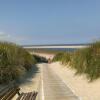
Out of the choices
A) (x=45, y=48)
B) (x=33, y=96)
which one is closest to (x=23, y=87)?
(x=33, y=96)

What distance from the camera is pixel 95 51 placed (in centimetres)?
2564

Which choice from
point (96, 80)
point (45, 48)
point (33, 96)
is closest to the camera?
point (33, 96)

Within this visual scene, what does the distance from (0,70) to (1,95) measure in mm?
8582

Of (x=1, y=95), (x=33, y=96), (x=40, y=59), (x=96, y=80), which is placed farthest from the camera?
(x=40, y=59)

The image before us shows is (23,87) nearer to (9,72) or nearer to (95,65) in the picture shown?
(9,72)

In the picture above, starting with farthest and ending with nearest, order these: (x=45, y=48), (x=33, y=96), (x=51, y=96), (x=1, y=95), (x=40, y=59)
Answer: (x=45, y=48)
(x=40, y=59)
(x=51, y=96)
(x=33, y=96)
(x=1, y=95)

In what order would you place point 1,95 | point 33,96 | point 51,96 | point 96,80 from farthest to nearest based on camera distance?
point 96,80 < point 51,96 < point 33,96 < point 1,95

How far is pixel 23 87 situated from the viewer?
22984mm

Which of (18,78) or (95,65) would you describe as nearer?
(95,65)

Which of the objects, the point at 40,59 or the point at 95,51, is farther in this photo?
the point at 40,59

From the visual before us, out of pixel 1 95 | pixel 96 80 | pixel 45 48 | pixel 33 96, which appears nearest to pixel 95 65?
pixel 96 80

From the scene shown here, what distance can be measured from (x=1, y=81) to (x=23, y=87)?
1.36m

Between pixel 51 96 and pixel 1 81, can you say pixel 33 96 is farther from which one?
pixel 1 81

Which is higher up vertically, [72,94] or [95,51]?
[95,51]
